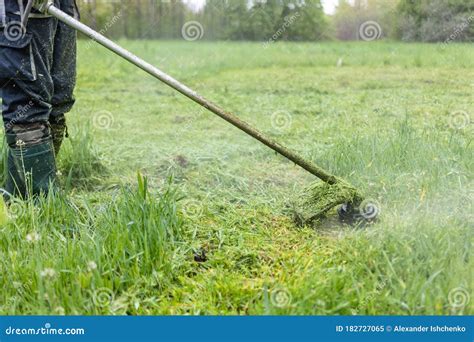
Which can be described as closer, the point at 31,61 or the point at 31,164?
the point at 31,61

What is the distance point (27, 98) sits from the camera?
7.54 ft

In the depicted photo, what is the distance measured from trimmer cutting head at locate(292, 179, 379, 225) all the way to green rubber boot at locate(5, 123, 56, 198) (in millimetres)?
1036

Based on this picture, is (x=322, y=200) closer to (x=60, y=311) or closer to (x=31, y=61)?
(x=60, y=311)

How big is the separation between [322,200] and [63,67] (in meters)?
1.29

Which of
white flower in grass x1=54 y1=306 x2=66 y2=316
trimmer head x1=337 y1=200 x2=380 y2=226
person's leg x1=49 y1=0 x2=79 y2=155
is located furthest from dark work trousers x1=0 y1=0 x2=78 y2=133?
trimmer head x1=337 y1=200 x2=380 y2=226

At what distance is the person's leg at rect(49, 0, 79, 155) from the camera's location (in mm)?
2490

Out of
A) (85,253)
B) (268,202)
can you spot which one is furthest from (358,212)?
(85,253)

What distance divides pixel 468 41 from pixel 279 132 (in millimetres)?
1205

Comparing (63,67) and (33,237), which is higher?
Answer: (63,67)

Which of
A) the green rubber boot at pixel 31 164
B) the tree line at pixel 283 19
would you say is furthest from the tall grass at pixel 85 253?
the tree line at pixel 283 19
